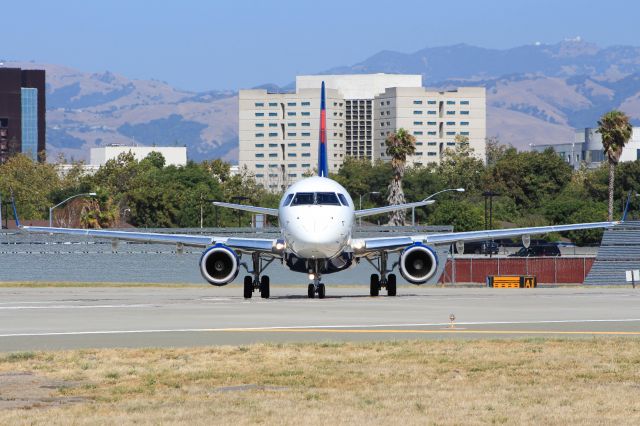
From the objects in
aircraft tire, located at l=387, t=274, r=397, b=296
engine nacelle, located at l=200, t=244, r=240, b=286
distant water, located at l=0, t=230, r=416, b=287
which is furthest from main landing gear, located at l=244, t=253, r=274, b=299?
distant water, located at l=0, t=230, r=416, b=287

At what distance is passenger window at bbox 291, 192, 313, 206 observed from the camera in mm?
44844

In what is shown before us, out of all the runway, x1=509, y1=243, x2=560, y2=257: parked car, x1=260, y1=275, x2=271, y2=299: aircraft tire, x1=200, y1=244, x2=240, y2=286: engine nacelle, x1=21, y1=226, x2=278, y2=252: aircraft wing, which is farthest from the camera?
x1=509, y1=243, x2=560, y2=257: parked car

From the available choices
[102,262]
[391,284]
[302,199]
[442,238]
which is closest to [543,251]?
[102,262]

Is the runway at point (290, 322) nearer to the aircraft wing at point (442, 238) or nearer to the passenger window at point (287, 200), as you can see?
the aircraft wing at point (442, 238)

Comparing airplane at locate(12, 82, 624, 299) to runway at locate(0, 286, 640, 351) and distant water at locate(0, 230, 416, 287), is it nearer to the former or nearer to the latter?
runway at locate(0, 286, 640, 351)

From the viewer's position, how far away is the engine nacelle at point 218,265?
155 feet

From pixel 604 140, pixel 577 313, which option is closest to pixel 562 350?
pixel 577 313

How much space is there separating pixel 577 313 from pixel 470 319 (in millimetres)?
4293

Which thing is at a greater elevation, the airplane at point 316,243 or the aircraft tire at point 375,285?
the airplane at point 316,243

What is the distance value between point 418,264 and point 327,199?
484 cm

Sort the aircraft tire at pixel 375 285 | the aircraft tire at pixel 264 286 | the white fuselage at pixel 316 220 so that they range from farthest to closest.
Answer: the aircraft tire at pixel 375 285
the aircraft tire at pixel 264 286
the white fuselage at pixel 316 220

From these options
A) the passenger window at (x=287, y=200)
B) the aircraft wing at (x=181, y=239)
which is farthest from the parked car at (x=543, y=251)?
the passenger window at (x=287, y=200)

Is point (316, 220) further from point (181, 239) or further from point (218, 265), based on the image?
point (181, 239)

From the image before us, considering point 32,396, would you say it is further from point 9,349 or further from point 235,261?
point 235,261
